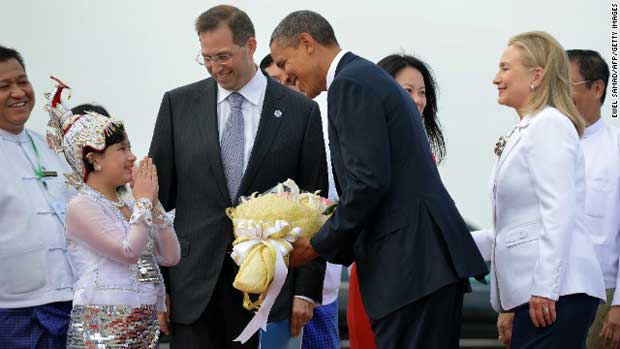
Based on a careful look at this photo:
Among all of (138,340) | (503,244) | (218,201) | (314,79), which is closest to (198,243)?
(218,201)

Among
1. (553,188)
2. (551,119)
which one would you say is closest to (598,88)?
(551,119)

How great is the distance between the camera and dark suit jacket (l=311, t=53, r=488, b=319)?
3.77 m

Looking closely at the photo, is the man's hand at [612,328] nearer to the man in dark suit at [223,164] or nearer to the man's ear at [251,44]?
the man in dark suit at [223,164]

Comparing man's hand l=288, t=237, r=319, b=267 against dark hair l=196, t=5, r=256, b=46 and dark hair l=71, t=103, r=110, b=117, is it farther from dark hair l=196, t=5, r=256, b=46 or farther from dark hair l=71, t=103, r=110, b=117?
dark hair l=71, t=103, r=110, b=117

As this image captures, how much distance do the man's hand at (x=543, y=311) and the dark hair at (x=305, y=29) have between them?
1.14m

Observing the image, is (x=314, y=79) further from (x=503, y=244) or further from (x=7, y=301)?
(x=7, y=301)

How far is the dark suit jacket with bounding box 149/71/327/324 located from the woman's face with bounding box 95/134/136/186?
27 cm

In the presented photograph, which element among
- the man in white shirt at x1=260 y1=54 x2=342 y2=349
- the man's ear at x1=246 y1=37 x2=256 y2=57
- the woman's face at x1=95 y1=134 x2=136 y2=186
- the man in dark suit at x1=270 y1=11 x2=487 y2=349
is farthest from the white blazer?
the woman's face at x1=95 y1=134 x2=136 y2=186

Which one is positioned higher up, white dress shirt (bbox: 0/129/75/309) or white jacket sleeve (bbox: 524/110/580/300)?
white jacket sleeve (bbox: 524/110/580/300)

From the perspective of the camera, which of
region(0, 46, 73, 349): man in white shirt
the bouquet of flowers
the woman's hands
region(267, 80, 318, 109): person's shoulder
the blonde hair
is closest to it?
the bouquet of flowers

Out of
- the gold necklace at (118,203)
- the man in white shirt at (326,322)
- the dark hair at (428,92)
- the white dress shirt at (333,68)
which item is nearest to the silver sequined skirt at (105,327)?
the gold necklace at (118,203)

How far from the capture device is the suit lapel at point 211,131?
4.59m

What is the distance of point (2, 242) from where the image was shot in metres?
4.51

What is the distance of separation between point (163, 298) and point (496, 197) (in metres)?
1.34
